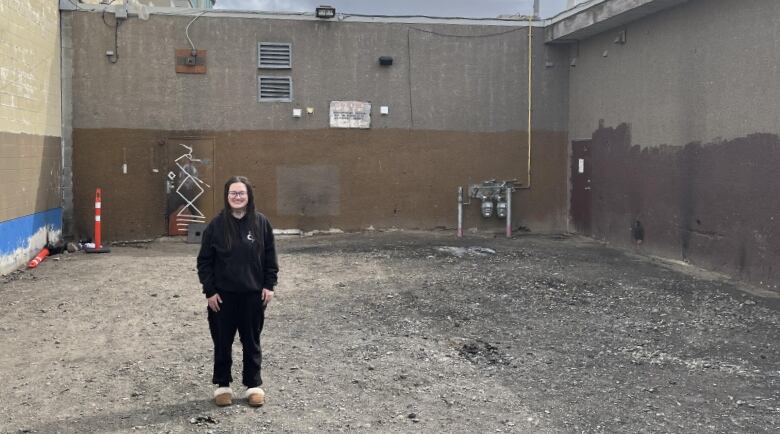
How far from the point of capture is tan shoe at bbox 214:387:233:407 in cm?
483

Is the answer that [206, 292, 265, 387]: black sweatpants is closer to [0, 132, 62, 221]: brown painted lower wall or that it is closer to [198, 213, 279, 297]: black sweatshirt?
[198, 213, 279, 297]: black sweatshirt

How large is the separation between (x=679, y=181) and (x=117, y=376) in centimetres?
877

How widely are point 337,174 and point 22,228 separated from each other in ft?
18.8

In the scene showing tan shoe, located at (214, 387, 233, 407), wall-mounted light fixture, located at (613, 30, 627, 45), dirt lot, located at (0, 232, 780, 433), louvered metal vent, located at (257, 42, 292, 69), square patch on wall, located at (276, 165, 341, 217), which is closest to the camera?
dirt lot, located at (0, 232, 780, 433)

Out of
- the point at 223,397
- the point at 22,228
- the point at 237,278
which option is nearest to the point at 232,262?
the point at 237,278

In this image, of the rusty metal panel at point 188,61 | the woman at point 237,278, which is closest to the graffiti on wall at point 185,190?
the rusty metal panel at point 188,61

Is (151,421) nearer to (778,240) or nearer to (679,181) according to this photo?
(778,240)

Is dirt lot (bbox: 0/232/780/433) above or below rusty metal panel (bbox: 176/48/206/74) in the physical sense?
below

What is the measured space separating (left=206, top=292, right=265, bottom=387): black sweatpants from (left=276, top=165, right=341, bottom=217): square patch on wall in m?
9.22

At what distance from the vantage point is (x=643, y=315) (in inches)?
298

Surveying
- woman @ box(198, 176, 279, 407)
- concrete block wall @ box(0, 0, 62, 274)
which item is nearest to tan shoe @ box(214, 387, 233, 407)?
woman @ box(198, 176, 279, 407)

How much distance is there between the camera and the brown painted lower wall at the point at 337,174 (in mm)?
13531

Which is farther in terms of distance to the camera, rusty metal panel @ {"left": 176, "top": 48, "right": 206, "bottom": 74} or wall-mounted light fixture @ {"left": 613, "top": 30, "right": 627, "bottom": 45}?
rusty metal panel @ {"left": 176, "top": 48, "right": 206, "bottom": 74}

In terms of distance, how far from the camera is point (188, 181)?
13758 millimetres
